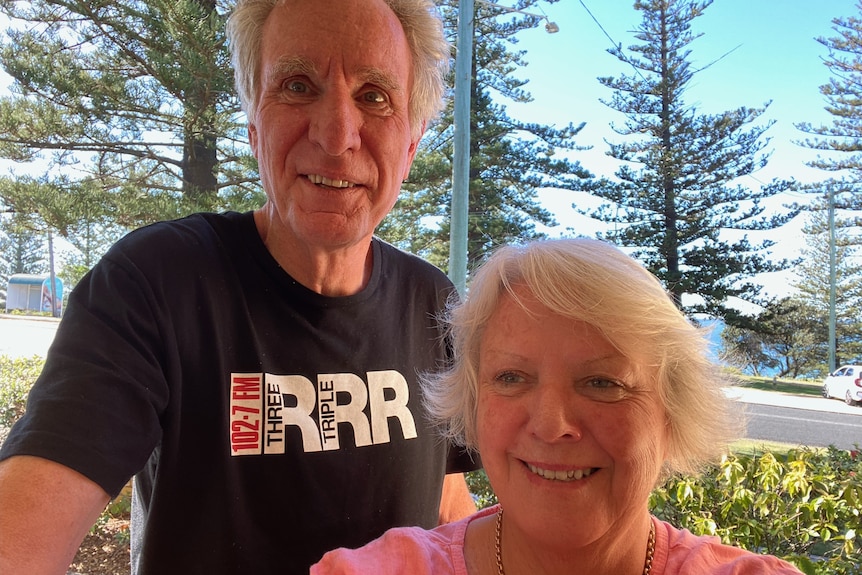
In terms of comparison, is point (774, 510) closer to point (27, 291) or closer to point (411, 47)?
point (411, 47)

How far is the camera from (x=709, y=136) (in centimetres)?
1080

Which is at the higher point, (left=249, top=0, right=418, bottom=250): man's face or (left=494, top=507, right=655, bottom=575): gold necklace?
(left=249, top=0, right=418, bottom=250): man's face

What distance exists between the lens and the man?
0.92 metres

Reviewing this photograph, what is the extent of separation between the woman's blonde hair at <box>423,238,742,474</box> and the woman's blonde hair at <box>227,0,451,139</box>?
519mm

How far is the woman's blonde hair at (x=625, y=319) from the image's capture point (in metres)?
1.00

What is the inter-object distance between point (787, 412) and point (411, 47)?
10420 millimetres

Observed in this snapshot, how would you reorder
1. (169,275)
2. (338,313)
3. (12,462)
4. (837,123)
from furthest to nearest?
(837,123)
(338,313)
(169,275)
(12,462)

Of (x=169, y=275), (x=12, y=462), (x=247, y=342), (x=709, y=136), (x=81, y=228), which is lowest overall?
(x=12, y=462)

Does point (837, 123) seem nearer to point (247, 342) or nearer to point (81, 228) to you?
point (81, 228)

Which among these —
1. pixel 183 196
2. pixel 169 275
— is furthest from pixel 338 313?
pixel 183 196

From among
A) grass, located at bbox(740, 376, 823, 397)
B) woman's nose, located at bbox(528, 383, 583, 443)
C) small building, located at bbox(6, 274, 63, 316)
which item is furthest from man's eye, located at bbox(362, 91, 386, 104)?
grass, located at bbox(740, 376, 823, 397)

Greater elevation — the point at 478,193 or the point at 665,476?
the point at 478,193

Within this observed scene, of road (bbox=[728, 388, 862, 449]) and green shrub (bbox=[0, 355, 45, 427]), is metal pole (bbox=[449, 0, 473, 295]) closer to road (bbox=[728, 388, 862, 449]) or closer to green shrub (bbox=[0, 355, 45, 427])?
green shrub (bbox=[0, 355, 45, 427])

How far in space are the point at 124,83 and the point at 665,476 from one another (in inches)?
248
